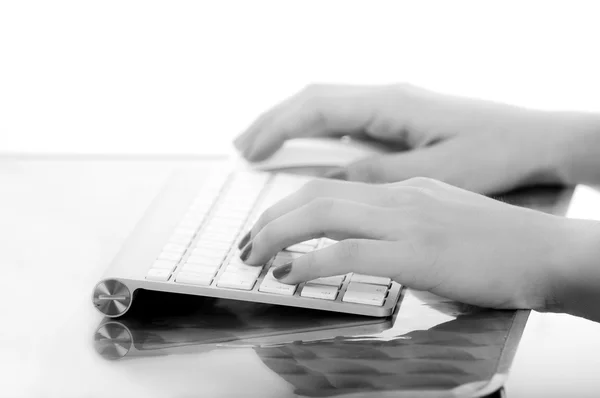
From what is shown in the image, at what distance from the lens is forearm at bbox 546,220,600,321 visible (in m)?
0.78

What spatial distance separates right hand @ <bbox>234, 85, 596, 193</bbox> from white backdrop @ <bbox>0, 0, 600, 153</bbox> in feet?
2.26

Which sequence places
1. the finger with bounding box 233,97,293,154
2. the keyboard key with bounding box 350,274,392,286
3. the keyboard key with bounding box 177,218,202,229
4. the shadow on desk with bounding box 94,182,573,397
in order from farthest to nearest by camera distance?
the finger with bounding box 233,97,293,154
the keyboard key with bounding box 177,218,202,229
the keyboard key with bounding box 350,274,392,286
the shadow on desk with bounding box 94,182,573,397

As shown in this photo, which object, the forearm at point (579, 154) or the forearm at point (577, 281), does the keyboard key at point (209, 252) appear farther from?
the forearm at point (579, 154)

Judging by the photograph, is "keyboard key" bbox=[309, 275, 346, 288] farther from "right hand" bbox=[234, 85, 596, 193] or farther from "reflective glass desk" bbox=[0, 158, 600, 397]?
"right hand" bbox=[234, 85, 596, 193]

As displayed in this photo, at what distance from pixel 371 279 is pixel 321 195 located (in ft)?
0.34

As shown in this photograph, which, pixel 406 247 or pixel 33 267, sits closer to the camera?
pixel 406 247

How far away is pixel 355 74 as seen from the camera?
77.3 inches

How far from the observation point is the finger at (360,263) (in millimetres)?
764

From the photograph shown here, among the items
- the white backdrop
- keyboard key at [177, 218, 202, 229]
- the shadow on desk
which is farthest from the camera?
the white backdrop

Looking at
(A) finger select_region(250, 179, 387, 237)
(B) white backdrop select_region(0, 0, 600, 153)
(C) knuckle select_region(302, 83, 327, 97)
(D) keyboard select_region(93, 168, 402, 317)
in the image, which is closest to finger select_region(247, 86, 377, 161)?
(C) knuckle select_region(302, 83, 327, 97)

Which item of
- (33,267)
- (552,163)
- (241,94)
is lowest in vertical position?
(241,94)

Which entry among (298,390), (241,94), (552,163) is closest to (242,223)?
(298,390)

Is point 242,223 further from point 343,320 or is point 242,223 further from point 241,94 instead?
point 241,94

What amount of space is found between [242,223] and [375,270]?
192mm
